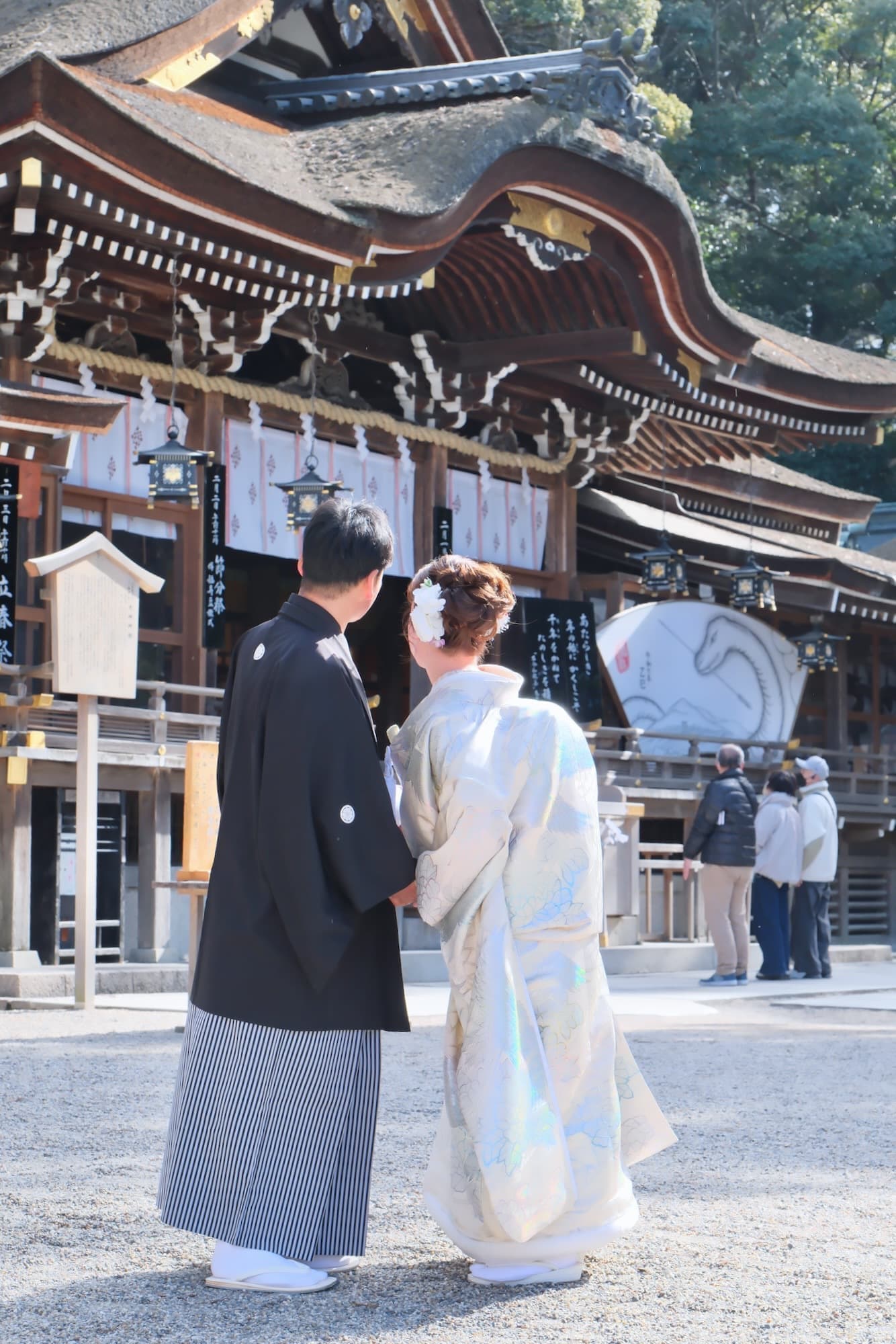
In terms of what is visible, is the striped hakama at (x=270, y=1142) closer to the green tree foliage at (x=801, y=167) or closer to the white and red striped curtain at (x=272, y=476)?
the white and red striped curtain at (x=272, y=476)

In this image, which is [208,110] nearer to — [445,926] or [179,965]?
[179,965]

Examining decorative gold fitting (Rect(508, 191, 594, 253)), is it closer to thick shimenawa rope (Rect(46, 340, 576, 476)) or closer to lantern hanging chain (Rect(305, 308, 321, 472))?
lantern hanging chain (Rect(305, 308, 321, 472))

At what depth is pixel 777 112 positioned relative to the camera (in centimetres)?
2945

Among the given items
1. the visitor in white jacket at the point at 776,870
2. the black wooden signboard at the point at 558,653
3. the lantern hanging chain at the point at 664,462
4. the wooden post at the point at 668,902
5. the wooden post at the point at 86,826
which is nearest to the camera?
the wooden post at the point at 86,826

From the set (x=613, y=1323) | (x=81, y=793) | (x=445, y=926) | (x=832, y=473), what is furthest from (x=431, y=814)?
(x=832, y=473)

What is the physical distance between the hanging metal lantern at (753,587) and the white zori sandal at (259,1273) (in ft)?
42.9

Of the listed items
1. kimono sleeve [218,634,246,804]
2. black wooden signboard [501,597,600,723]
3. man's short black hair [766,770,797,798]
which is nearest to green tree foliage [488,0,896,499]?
black wooden signboard [501,597,600,723]

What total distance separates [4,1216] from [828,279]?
93.0 feet

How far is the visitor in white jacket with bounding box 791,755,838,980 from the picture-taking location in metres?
11.2

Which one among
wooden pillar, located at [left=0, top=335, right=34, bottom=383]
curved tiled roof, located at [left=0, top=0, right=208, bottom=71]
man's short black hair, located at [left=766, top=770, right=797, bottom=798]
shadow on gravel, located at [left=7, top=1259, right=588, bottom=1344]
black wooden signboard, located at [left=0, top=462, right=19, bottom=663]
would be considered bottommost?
shadow on gravel, located at [left=7, top=1259, right=588, bottom=1344]

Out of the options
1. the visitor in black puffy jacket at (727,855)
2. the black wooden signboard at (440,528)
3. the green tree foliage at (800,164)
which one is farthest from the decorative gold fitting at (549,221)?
the green tree foliage at (800,164)

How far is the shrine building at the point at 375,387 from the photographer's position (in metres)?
10.2

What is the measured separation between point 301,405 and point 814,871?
497 centimetres

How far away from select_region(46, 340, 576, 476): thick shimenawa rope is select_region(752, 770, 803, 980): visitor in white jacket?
13.4 feet
